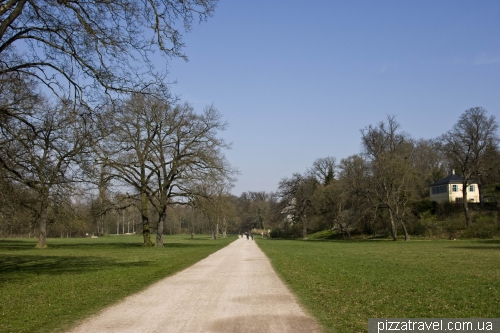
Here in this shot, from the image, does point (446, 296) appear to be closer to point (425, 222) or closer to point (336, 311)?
point (336, 311)

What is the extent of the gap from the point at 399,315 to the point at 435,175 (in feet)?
276

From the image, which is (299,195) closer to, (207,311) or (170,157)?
(170,157)

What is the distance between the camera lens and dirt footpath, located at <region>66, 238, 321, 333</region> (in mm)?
7342

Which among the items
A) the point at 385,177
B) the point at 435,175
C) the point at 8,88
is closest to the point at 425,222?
the point at 385,177

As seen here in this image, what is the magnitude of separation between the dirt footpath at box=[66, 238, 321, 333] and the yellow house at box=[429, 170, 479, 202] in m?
62.9

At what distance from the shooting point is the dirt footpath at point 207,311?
289 inches

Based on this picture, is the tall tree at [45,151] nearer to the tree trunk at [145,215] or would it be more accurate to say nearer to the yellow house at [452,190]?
the tree trunk at [145,215]

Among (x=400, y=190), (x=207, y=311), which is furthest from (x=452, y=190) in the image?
(x=207, y=311)

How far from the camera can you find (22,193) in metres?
21.4

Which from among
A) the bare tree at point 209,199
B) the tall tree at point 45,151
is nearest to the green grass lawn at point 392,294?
the tall tree at point 45,151

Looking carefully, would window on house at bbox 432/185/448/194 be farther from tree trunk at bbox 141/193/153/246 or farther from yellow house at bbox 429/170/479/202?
tree trunk at bbox 141/193/153/246

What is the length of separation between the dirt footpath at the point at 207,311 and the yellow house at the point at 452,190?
62.9 metres

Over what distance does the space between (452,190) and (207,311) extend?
6834 centimetres

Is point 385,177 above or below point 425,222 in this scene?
above
